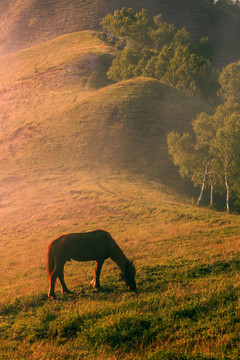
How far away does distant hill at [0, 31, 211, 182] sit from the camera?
195 ft

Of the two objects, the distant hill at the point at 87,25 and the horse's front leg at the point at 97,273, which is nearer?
the horse's front leg at the point at 97,273

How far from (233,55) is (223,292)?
172 m

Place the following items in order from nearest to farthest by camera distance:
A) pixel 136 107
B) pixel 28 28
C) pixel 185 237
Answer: pixel 185 237, pixel 136 107, pixel 28 28

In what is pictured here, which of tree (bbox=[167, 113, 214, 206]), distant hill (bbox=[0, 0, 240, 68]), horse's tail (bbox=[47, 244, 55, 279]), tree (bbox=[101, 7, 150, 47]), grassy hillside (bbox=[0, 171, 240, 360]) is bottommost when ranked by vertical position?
grassy hillside (bbox=[0, 171, 240, 360])

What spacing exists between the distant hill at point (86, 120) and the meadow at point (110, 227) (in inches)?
14.6

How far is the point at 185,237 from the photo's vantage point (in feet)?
80.6

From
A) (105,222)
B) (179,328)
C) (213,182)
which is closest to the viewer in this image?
(179,328)

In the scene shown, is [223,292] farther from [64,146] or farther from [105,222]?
[64,146]

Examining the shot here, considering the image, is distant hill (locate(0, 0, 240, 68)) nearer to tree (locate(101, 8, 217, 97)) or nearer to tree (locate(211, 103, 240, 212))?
tree (locate(101, 8, 217, 97))

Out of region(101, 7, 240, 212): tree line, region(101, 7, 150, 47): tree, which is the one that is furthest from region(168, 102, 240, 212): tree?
region(101, 7, 150, 47): tree

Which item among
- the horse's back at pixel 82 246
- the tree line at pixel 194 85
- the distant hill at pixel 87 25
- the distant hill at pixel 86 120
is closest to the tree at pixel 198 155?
the tree line at pixel 194 85

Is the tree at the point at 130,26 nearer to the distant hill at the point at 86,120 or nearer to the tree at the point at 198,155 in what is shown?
the distant hill at the point at 86,120

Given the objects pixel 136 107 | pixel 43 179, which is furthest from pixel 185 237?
pixel 136 107

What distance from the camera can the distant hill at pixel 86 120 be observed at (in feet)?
195
